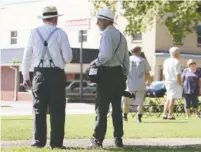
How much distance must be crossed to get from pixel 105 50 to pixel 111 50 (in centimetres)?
10

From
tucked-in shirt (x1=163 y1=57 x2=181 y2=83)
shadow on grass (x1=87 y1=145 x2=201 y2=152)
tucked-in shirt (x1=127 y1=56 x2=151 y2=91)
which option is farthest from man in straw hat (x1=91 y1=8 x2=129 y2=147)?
tucked-in shirt (x1=163 y1=57 x2=181 y2=83)

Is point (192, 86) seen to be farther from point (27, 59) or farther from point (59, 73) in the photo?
point (27, 59)

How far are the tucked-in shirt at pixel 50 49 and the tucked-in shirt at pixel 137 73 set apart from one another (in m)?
5.96

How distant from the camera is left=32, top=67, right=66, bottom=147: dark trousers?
8344 millimetres

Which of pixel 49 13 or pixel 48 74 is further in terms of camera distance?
pixel 49 13

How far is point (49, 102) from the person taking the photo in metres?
8.40

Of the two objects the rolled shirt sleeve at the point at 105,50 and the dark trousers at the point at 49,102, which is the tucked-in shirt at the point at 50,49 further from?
the rolled shirt sleeve at the point at 105,50

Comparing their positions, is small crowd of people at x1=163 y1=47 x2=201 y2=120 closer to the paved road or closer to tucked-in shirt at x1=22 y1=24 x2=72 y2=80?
the paved road

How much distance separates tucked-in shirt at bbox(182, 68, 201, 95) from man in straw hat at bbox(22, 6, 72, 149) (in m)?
9.57

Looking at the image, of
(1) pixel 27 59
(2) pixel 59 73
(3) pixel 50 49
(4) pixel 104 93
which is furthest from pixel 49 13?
(4) pixel 104 93

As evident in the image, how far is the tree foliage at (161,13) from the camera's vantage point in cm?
2605

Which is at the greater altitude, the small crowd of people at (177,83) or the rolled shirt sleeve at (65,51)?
the rolled shirt sleeve at (65,51)

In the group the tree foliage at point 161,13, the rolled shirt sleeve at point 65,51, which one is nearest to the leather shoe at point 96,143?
the rolled shirt sleeve at point 65,51

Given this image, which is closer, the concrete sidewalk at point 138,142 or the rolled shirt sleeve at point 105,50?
the rolled shirt sleeve at point 105,50
